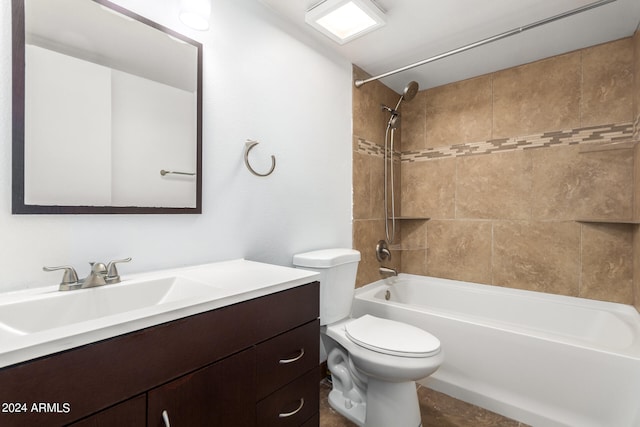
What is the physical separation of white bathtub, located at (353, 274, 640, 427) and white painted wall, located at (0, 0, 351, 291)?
2.98ft

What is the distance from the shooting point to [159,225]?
121 cm

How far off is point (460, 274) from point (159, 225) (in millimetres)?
2316

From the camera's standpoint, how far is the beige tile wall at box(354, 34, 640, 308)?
194 centimetres

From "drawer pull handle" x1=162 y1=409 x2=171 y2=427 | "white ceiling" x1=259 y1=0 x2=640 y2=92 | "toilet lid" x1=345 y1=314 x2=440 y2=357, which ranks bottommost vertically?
"toilet lid" x1=345 y1=314 x2=440 y2=357

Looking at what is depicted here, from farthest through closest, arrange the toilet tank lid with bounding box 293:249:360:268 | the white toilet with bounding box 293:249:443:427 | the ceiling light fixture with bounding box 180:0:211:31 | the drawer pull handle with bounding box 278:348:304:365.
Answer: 1. the toilet tank lid with bounding box 293:249:360:268
2. the white toilet with bounding box 293:249:443:427
3. the ceiling light fixture with bounding box 180:0:211:31
4. the drawer pull handle with bounding box 278:348:304:365

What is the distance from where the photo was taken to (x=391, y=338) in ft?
4.88

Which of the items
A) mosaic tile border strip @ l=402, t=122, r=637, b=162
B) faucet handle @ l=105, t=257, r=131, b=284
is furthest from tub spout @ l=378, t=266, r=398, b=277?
faucet handle @ l=105, t=257, r=131, b=284

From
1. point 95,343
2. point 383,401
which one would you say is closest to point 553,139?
point 383,401

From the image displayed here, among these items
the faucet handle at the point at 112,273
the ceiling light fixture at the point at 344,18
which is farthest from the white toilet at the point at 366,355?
the ceiling light fixture at the point at 344,18

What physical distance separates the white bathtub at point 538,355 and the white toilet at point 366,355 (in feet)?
1.45

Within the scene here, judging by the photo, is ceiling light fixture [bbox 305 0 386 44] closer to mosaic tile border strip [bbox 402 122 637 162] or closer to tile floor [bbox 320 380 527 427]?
mosaic tile border strip [bbox 402 122 637 162]

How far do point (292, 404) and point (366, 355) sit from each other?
0.48 meters

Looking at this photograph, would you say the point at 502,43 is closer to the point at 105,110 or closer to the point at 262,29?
the point at 262,29

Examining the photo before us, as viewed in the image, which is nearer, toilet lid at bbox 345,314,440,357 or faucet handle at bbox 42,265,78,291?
faucet handle at bbox 42,265,78,291
